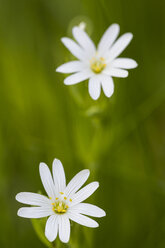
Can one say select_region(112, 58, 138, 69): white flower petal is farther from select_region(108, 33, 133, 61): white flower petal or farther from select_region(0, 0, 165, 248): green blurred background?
select_region(0, 0, 165, 248): green blurred background

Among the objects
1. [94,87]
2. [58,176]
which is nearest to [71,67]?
[94,87]

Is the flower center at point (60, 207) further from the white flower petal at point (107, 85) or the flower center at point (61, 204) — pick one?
the white flower petal at point (107, 85)

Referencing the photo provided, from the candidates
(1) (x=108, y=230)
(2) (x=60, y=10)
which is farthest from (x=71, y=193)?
(2) (x=60, y=10)

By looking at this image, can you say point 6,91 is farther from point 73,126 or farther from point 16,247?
point 16,247

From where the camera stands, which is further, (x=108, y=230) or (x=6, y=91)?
(x=6, y=91)

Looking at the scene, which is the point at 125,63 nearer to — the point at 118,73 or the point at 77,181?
the point at 118,73

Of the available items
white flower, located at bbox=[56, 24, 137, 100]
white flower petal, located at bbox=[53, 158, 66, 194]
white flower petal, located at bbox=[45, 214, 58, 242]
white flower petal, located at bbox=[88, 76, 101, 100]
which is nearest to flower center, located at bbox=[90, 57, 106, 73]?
white flower, located at bbox=[56, 24, 137, 100]
